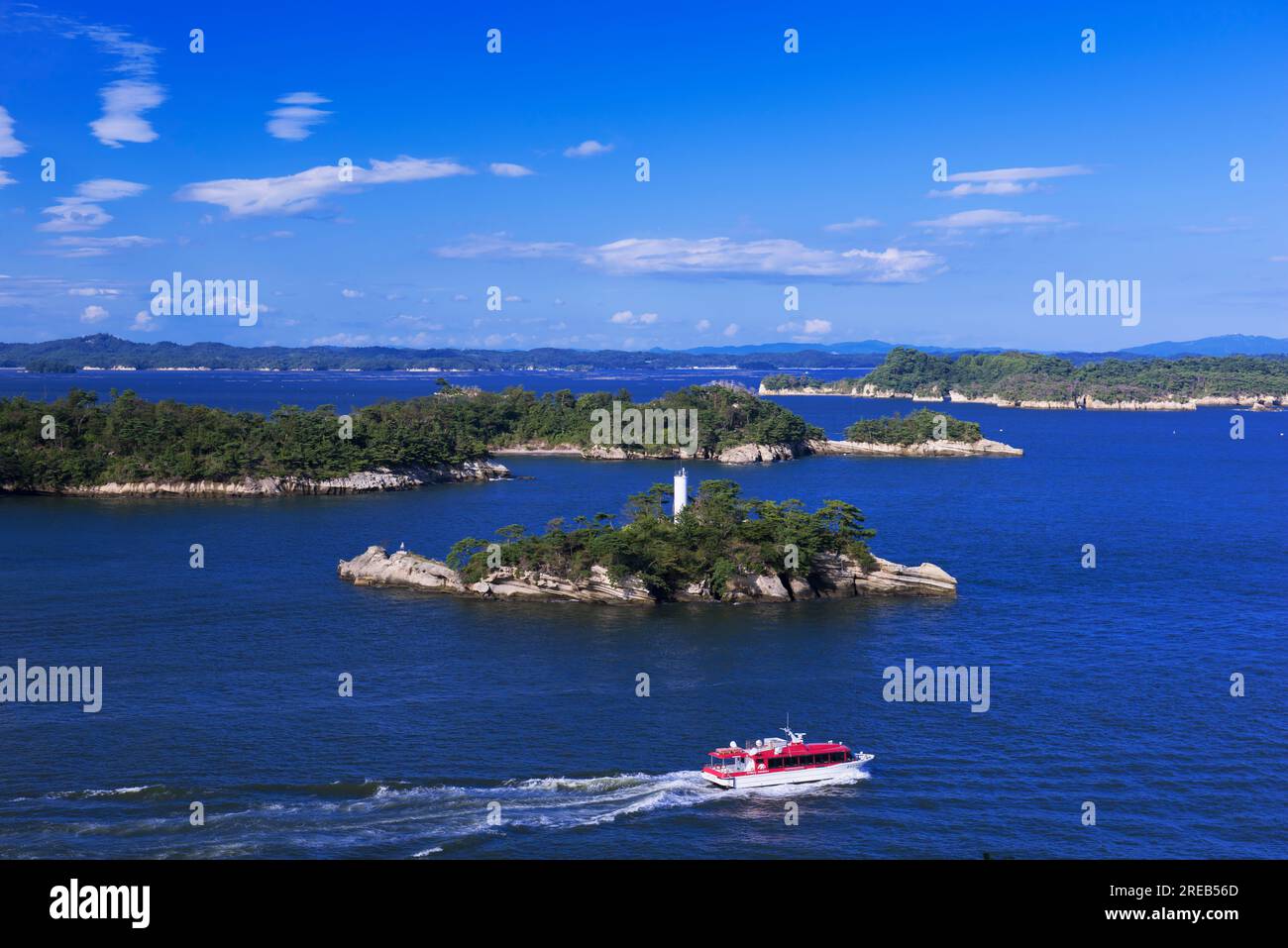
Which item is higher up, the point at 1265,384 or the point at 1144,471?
the point at 1265,384

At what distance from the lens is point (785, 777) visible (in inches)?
948

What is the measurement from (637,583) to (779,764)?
17.8m

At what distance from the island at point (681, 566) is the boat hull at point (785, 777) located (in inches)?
678

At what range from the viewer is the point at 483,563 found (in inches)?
1679

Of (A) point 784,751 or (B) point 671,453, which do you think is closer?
(A) point 784,751

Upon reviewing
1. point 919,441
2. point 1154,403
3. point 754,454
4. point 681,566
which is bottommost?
point 681,566

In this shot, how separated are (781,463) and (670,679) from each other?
65905 mm

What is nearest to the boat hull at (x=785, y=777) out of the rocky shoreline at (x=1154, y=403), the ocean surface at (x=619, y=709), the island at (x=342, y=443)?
the ocean surface at (x=619, y=709)

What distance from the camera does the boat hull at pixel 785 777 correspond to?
23.7 meters

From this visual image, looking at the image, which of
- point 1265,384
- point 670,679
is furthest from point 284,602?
point 1265,384

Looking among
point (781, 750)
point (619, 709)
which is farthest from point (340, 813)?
point (781, 750)

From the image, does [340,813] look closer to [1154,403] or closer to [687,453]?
[687,453]

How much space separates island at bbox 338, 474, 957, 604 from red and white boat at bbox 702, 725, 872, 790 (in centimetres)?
1695
